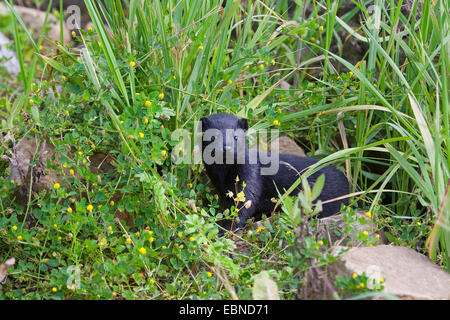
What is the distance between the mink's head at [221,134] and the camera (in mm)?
3502

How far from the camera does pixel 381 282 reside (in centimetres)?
239

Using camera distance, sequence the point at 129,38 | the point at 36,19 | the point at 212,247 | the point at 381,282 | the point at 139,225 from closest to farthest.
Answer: the point at 381,282 → the point at 212,247 → the point at 139,225 → the point at 129,38 → the point at 36,19

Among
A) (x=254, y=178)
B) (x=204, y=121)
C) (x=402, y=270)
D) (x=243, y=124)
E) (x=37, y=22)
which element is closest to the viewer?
(x=402, y=270)

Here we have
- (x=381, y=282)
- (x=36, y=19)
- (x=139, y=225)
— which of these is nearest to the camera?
(x=381, y=282)

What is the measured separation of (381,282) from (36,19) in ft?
19.8

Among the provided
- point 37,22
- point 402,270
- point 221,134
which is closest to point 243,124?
point 221,134

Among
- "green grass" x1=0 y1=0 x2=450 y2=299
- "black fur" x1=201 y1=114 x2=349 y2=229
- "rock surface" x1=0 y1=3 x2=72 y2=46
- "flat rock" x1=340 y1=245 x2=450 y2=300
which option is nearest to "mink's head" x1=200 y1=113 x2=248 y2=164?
"black fur" x1=201 y1=114 x2=349 y2=229

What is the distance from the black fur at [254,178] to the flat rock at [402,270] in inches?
37.6

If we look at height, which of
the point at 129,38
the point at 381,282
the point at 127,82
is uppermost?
the point at 129,38

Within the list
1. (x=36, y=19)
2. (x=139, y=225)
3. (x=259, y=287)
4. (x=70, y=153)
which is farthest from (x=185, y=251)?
(x=36, y=19)

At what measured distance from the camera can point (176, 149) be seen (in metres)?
3.39

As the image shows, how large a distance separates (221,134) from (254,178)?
Answer: 561 millimetres

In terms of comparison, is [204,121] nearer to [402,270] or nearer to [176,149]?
[176,149]
